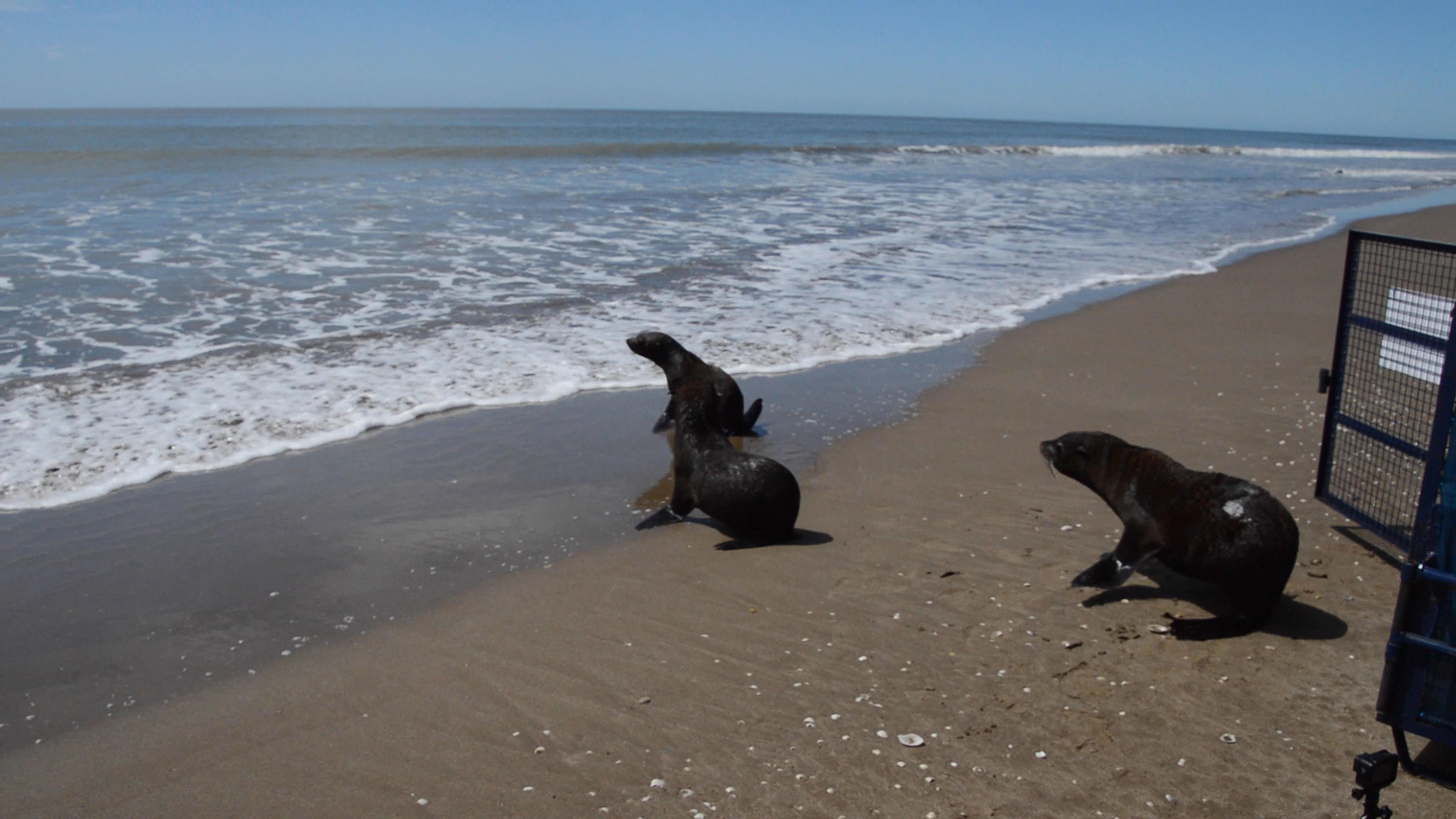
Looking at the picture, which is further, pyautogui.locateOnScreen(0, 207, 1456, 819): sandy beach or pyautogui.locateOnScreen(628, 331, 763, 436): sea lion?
pyautogui.locateOnScreen(628, 331, 763, 436): sea lion

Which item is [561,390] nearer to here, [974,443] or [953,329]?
[974,443]

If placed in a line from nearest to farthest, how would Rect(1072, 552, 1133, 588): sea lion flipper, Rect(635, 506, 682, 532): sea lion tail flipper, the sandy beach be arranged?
the sandy beach
Rect(1072, 552, 1133, 588): sea lion flipper
Rect(635, 506, 682, 532): sea lion tail flipper

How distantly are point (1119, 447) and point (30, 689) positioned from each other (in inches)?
198

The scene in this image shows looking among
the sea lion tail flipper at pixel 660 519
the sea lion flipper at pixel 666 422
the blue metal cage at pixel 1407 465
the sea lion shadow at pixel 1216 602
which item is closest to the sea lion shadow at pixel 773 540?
the sea lion tail flipper at pixel 660 519

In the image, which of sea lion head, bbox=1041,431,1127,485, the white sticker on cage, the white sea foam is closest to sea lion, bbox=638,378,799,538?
sea lion head, bbox=1041,431,1127,485

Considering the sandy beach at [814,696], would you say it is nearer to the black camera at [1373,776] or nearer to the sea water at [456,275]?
the black camera at [1373,776]

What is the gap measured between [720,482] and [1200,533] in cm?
248

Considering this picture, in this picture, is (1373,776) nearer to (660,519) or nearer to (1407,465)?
(660,519)

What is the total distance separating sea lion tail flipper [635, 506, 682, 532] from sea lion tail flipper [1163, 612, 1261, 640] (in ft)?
8.96

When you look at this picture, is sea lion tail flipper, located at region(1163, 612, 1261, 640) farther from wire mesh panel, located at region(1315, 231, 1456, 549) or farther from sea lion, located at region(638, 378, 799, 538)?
sea lion, located at region(638, 378, 799, 538)

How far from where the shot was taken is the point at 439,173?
29516 millimetres

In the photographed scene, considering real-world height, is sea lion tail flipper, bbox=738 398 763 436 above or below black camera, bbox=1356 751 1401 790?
below

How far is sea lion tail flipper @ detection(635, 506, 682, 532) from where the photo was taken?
591cm

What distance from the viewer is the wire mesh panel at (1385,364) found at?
15.2 feet
